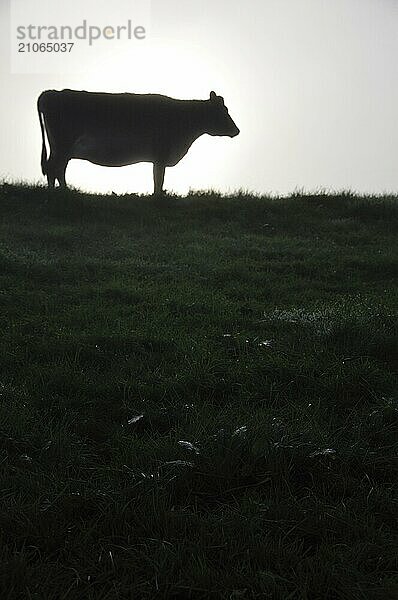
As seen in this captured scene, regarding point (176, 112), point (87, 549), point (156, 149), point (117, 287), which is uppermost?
point (176, 112)

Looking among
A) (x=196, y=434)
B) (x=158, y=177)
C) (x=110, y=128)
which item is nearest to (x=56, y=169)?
(x=110, y=128)

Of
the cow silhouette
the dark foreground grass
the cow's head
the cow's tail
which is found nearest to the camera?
the dark foreground grass

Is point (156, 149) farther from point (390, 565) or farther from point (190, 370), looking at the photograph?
point (390, 565)

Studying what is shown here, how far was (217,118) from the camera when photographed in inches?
814

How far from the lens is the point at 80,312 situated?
24.5 feet

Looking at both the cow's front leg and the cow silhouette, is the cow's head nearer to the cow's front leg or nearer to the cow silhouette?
the cow silhouette

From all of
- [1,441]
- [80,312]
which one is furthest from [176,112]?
[1,441]

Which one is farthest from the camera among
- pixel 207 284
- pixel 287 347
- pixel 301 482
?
pixel 207 284

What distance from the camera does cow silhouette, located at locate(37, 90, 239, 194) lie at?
19.2 meters

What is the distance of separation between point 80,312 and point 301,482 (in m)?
4.33

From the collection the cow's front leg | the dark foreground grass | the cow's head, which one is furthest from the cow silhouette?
the dark foreground grass

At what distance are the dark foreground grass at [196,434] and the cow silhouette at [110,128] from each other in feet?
32.9

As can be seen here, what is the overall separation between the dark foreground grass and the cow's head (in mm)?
11764

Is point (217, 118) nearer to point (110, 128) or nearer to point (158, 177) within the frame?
point (158, 177)
